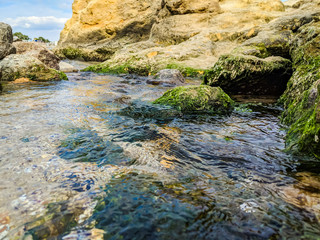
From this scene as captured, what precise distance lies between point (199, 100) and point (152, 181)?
10.9 feet

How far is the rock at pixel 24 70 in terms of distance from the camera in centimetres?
970

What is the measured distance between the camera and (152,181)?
238cm

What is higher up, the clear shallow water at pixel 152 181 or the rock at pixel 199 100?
the rock at pixel 199 100

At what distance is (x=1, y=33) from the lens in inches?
417

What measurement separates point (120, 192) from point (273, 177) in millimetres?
1653

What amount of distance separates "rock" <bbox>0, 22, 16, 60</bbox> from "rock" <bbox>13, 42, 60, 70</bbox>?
1335 millimetres

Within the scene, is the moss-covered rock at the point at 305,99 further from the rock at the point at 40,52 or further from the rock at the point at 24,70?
the rock at the point at 40,52

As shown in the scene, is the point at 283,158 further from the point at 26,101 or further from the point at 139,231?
the point at 26,101

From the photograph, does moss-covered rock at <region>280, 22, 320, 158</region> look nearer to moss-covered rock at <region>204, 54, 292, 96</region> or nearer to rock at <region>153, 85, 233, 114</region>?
moss-covered rock at <region>204, 54, 292, 96</region>

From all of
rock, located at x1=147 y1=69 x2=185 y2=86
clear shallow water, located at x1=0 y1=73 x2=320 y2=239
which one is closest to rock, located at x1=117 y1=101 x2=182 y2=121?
clear shallow water, located at x1=0 y1=73 x2=320 y2=239

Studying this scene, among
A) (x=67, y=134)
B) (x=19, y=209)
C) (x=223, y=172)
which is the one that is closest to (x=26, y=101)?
(x=67, y=134)

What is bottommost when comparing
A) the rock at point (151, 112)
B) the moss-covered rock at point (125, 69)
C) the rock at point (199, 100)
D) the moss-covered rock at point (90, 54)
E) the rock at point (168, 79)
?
the rock at point (151, 112)

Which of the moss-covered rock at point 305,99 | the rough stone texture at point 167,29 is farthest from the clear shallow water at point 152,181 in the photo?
the rough stone texture at point 167,29

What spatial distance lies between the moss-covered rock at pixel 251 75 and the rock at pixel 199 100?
1.70m
